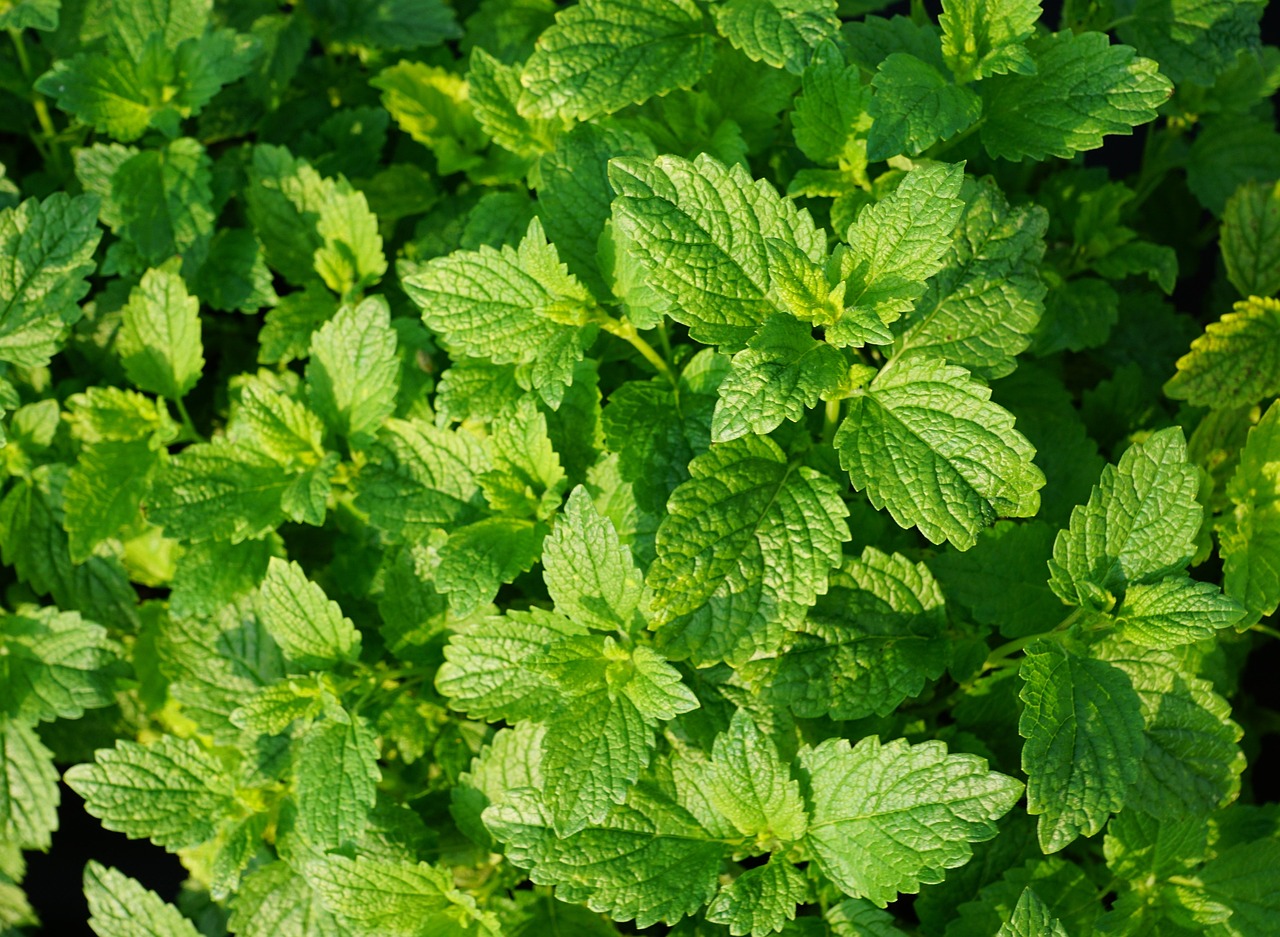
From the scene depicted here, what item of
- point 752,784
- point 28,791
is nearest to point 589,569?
point 752,784

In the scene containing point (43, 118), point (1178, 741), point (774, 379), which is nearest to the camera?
point (774, 379)

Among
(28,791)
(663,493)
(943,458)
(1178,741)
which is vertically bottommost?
(28,791)

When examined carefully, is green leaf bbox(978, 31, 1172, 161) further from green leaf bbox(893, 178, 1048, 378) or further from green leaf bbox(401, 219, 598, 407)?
green leaf bbox(401, 219, 598, 407)

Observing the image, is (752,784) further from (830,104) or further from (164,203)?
(164,203)

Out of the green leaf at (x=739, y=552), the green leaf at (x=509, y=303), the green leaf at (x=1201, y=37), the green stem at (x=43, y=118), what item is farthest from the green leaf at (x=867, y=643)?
the green stem at (x=43, y=118)

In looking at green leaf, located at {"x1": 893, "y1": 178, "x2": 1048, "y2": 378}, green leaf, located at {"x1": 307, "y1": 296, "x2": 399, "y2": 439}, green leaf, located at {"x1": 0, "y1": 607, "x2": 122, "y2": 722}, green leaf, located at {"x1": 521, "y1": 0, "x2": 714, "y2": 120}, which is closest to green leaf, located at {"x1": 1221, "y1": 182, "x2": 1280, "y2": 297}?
green leaf, located at {"x1": 893, "y1": 178, "x2": 1048, "y2": 378}
